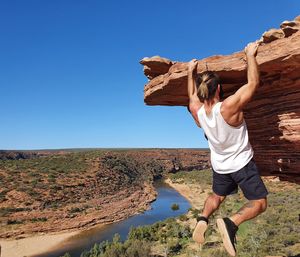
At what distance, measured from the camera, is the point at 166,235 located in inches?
1180

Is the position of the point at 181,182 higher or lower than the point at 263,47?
lower

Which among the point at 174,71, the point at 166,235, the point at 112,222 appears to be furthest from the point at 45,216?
the point at 174,71

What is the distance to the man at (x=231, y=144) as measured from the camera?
4.25 m

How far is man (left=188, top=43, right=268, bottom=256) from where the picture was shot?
13.9ft

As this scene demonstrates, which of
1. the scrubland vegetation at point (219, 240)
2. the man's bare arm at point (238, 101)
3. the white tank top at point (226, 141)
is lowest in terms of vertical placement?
the scrubland vegetation at point (219, 240)

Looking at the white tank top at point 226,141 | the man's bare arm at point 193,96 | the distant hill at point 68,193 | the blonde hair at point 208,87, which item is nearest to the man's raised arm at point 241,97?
the white tank top at point 226,141

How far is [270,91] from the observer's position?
23.7 feet

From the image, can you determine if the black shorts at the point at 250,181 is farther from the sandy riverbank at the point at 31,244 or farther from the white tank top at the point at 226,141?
the sandy riverbank at the point at 31,244

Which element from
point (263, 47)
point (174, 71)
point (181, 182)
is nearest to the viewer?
point (263, 47)

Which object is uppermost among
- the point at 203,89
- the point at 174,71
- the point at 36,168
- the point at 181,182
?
the point at 174,71

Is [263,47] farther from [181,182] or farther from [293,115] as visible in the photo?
[181,182]

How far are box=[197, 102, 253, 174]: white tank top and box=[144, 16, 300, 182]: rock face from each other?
7.62 feet

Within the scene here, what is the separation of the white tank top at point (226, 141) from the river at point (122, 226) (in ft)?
92.4

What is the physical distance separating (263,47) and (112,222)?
3725 cm
